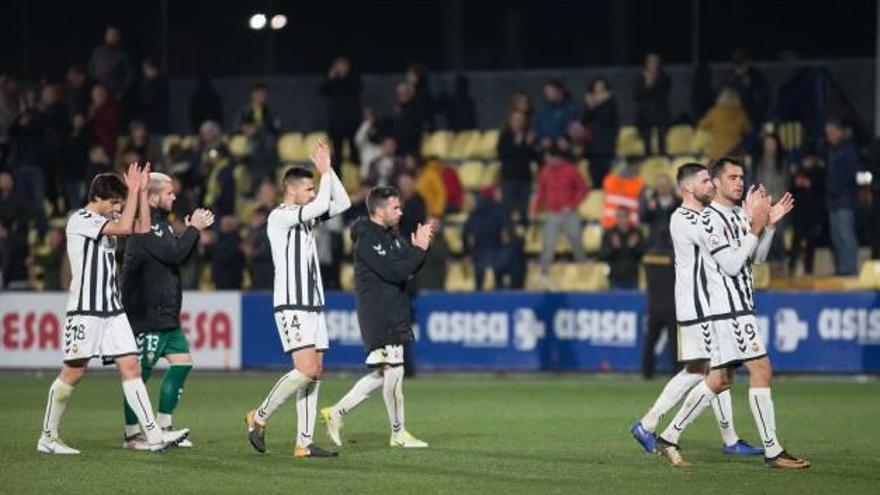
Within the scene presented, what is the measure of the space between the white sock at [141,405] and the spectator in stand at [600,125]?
1515cm

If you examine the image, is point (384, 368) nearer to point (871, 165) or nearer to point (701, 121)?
point (871, 165)

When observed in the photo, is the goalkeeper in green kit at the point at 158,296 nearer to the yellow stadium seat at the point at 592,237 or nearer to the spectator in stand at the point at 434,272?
the spectator in stand at the point at 434,272

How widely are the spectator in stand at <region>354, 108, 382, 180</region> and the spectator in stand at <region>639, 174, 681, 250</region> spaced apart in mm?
5111

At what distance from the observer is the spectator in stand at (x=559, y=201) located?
2706 cm

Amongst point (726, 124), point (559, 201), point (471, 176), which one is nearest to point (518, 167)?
point (559, 201)

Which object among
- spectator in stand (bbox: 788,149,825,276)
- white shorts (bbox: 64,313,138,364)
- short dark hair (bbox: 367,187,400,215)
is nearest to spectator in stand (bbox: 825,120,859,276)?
spectator in stand (bbox: 788,149,825,276)

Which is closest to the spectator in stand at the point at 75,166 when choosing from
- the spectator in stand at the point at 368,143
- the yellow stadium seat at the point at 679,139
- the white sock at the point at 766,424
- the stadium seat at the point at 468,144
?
the spectator in stand at the point at 368,143

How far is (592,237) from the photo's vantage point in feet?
92.6

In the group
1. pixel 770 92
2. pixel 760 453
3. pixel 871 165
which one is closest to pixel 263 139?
pixel 770 92

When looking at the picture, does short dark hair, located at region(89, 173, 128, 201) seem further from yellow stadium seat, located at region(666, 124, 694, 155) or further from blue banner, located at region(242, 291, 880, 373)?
yellow stadium seat, located at region(666, 124, 694, 155)

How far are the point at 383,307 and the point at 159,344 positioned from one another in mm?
1950

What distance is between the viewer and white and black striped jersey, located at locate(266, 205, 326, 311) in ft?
45.1

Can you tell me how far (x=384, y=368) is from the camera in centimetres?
1484

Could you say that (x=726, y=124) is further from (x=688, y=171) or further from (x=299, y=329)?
(x=299, y=329)
